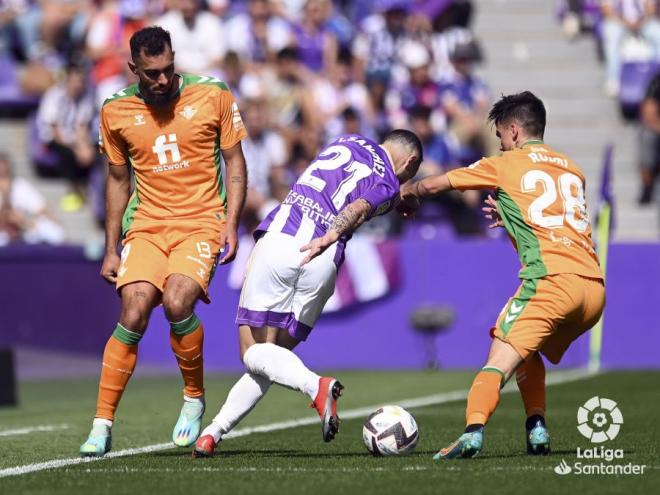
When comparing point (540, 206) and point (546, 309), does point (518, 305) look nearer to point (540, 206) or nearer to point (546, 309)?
point (546, 309)

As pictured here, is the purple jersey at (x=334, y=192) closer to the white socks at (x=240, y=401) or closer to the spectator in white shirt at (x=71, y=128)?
the white socks at (x=240, y=401)

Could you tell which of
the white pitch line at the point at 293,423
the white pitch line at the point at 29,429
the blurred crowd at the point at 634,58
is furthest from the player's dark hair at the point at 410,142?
the blurred crowd at the point at 634,58

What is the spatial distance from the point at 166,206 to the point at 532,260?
78.7 inches

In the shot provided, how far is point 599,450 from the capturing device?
7.63m

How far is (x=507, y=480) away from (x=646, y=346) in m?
10.3

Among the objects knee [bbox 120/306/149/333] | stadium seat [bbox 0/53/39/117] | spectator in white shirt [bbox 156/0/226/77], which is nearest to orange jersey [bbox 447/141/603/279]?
knee [bbox 120/306/149/333]

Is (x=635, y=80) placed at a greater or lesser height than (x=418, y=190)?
greater

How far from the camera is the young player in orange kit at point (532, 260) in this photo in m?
7.05

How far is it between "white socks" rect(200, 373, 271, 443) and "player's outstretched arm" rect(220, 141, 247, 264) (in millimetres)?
654

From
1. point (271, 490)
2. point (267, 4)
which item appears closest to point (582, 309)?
point (271, 490)

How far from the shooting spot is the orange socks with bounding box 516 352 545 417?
7.44 meters

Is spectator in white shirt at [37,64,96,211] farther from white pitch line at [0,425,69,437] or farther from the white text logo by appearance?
the white text logo

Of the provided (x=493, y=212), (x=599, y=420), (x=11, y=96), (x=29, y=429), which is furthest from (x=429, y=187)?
(x=11, y=96)

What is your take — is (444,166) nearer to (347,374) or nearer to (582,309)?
(347,374)
